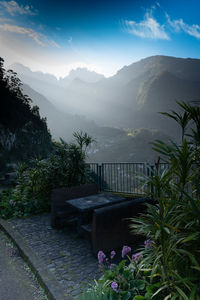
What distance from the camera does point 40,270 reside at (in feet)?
8.36

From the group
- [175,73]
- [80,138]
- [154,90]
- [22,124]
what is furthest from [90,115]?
[80,138]

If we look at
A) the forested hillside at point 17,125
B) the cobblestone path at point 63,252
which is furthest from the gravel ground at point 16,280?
the forested hillside at point 17,125

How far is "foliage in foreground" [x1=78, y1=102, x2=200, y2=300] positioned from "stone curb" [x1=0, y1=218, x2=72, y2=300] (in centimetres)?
51

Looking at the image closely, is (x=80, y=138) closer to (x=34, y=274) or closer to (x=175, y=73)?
(x=34, y=274)

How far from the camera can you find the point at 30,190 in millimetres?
5742

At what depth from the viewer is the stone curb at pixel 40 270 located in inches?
83.7

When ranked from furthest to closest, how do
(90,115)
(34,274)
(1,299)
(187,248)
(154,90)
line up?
(90,115)
(154,90)
(34,274)
(1,299)
(187,248)

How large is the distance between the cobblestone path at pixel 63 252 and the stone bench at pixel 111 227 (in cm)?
30

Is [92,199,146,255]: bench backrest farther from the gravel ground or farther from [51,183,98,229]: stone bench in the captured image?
[51,183,98,229]: stone bench

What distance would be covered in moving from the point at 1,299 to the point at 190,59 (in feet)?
488

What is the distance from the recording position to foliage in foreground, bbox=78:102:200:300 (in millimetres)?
1497

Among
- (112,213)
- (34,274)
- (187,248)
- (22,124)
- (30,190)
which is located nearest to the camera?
(187,248)

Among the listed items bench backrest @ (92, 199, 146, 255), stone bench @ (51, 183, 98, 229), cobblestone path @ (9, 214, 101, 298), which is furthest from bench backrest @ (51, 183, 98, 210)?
bench backrest @ (92, 199, 146, 255)

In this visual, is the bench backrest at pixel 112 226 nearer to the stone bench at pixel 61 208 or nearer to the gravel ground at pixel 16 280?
the gravel ground at pixel 16 280
